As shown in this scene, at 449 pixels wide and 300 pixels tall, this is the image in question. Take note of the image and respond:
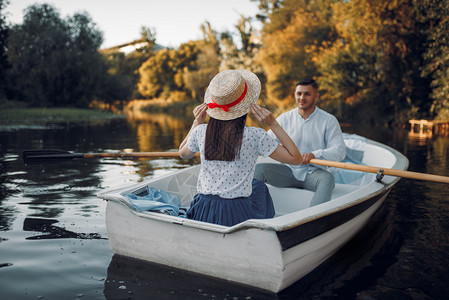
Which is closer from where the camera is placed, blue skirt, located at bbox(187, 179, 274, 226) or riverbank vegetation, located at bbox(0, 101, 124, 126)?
blue skirt, located at bbox(187, 179, 274, 226)

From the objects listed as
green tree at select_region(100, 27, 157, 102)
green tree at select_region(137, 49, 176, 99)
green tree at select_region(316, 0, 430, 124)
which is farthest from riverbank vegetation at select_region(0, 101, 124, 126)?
green tree at select_region(137, 49, 176, 99)

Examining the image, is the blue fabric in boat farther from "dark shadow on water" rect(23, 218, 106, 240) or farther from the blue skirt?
"dark shadow on water" rect(23, 218, 106, 240)

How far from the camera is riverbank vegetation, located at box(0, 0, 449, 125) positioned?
58.0ft

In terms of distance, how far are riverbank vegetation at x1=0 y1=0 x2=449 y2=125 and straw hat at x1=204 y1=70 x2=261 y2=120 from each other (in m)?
15.8

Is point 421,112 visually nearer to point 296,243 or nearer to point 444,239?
point 444,239

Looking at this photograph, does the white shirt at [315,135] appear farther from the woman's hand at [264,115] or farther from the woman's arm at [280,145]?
the woman's hand at [264,115]

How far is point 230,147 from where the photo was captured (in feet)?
8.09

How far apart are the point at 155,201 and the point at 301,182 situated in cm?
150

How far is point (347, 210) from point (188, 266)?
120cm

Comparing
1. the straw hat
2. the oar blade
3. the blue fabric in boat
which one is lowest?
the blue fabric in boat

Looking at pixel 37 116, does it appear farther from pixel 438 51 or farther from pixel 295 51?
pixel 438 51

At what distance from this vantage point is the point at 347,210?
2.97 metres

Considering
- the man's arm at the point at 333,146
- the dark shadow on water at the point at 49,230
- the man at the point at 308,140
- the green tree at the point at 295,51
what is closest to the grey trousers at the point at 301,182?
the man at the point at 308,140

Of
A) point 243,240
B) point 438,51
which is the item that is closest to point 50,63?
point 438,51
